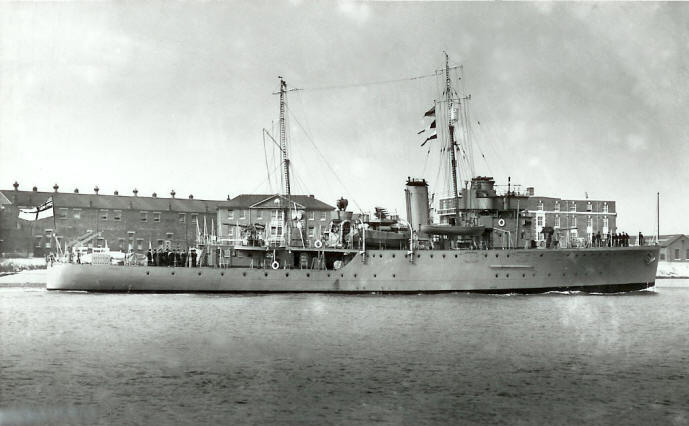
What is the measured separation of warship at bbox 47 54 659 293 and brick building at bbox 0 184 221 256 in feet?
112

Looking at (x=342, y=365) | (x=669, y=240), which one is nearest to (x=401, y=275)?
(x=342, y=365)

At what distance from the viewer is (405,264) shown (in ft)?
121

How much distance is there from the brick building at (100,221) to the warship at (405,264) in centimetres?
3400

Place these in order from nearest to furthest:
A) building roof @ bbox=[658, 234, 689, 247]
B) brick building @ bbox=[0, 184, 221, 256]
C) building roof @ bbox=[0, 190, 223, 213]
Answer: brick building @ bbox=[0, 184, 221, 256] → building roof @ bbox=[658, 234, 689, 247] → building roof @ bbox=[0, 190, 223, 213]

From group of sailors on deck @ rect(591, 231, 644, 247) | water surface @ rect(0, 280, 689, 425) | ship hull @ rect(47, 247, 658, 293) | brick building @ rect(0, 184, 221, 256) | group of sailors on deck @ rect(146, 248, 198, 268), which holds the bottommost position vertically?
water surface @ rect(0, 280, 689, 425)

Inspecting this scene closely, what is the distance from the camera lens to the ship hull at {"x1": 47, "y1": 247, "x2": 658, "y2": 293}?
119 feet

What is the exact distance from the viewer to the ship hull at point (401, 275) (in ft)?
119

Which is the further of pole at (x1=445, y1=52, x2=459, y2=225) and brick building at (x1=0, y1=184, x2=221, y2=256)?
brick building at (x1=0, y1=184, x2=221, y2=256)

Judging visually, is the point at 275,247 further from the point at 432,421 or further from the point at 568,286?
the point at 432,421

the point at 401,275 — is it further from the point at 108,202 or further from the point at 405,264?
the point at 108,202

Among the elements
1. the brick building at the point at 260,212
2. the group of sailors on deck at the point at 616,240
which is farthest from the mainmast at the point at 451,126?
the brick building at the point at 260,212

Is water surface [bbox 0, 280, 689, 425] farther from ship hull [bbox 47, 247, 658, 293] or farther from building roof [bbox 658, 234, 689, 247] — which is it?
building roof [bbox 658, 234, 689, 247]

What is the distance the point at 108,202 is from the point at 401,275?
50.6 m

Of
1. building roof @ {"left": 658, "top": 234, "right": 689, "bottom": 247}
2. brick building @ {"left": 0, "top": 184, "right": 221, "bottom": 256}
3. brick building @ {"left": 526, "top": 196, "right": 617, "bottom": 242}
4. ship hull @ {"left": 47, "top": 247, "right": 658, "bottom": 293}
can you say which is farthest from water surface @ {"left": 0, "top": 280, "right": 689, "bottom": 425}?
building roof @ {"left": 658, "top": 234, "right": 689, "bottom": 247}
